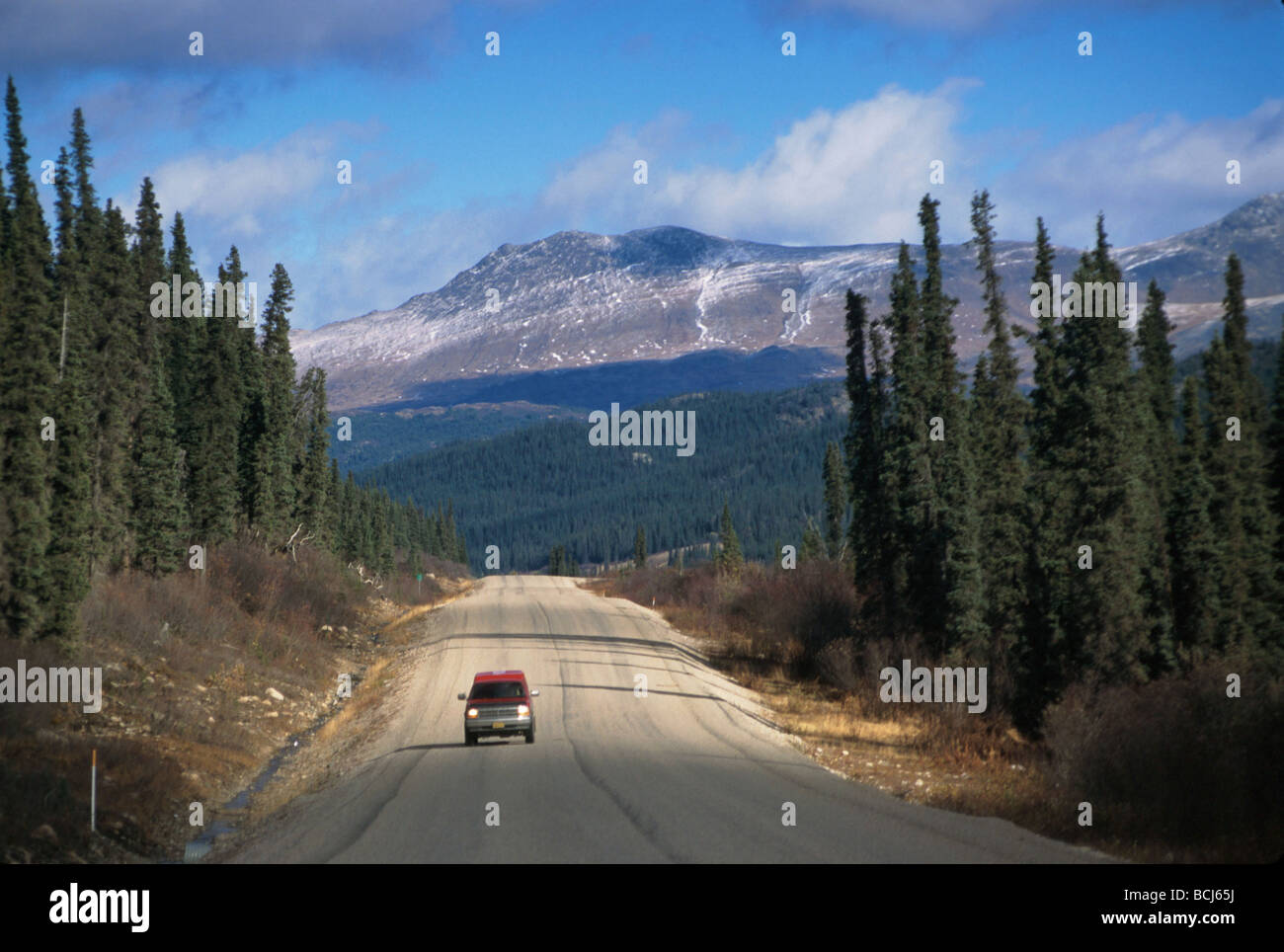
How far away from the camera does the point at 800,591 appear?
51500mm

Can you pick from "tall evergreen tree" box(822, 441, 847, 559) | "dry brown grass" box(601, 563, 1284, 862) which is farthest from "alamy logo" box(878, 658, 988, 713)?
"tall evergreen tree" box(822, 441, 847, 559)

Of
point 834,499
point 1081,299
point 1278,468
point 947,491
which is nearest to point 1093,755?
point 947,491

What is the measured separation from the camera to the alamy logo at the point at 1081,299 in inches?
1458

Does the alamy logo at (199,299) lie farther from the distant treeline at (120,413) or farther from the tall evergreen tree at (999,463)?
the tall evergreen tree at (999,463)

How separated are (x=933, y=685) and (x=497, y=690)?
17.4 metres

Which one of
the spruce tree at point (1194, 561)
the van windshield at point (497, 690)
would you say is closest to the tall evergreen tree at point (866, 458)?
the spruce tree at point (1194, 561)

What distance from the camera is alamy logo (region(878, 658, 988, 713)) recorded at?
36.4 meters

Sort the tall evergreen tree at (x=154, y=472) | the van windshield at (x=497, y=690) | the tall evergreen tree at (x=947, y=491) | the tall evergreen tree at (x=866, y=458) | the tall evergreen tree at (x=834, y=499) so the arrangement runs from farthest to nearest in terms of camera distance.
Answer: the tall evergreen tree at (x=834, y=499) → the tall evergreen tree at (x=154, y=472) → the tall evergreen tree at (x=866, y=458) → the tall evergreen tree at (x=947, y=491) → the van windshield at (x=497, y=690)

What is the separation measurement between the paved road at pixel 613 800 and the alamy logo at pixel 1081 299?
1713 centimetres

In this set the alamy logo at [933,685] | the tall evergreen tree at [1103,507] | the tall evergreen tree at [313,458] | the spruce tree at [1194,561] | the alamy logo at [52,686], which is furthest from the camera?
the tall evergreen tree at [313,458]

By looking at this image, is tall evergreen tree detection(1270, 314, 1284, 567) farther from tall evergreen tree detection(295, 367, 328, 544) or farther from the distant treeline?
tall evergreen tree detection(295, 367, 328, 544)
